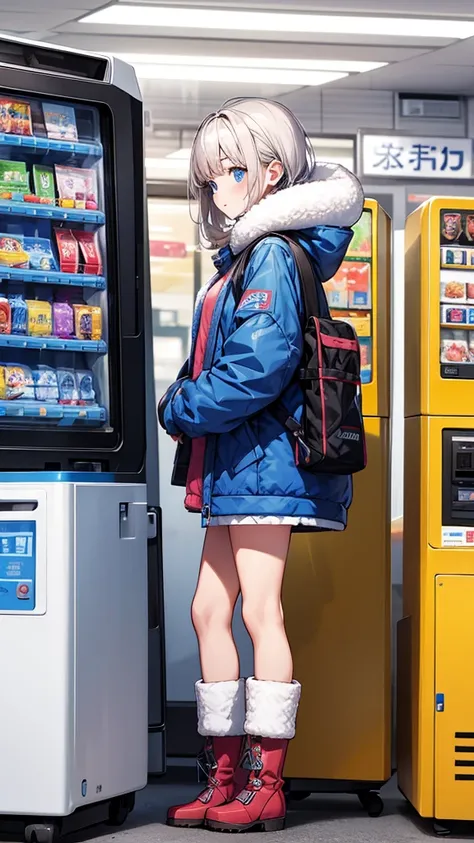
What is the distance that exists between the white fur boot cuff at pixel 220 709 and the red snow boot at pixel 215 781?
0.04 m

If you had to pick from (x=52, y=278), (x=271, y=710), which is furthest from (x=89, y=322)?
(x=271, y=710)

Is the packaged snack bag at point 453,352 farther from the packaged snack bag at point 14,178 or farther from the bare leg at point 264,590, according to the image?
the packaged snack bag at point 14,178

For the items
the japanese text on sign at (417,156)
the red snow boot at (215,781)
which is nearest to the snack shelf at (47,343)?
the red snow boot at (215,781)

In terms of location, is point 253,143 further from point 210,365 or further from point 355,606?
point 355,606

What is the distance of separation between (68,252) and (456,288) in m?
1.12

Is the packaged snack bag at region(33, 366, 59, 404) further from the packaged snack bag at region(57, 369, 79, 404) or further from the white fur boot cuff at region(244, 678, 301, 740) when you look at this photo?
→ the white fur boot cuff at region(244, 678, 301, 740)

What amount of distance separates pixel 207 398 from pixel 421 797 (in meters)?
1.26

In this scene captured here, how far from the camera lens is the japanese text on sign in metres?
7.30

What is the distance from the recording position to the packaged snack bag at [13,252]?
3252 millimetres

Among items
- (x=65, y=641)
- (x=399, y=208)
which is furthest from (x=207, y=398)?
(x=399, y=208)

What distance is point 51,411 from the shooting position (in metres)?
3.25

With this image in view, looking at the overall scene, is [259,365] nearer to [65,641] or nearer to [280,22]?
[65,641]

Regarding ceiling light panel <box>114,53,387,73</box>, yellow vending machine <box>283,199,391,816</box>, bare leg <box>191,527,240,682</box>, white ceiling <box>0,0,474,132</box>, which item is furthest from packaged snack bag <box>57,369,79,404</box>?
ceiling light panel <box>114,53,387,73</box>

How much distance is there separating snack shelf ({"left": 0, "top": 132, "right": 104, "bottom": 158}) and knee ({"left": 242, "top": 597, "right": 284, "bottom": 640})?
133 centimetres
